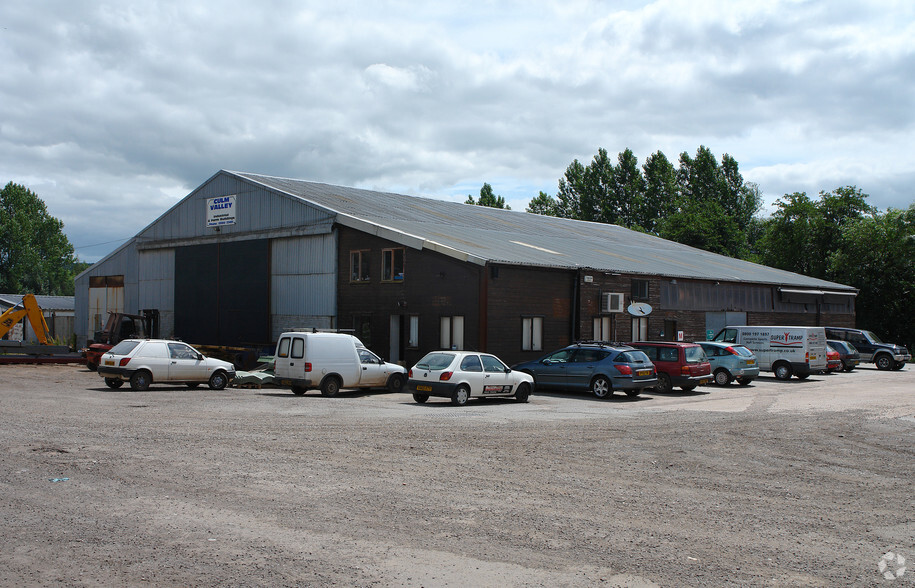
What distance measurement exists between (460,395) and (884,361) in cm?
2688

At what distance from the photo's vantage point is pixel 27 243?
9538 cm

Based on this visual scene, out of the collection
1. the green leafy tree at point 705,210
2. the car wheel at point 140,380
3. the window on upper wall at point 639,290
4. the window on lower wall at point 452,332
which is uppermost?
the green leafy tree at point 705,210

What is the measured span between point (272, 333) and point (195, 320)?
236 inches

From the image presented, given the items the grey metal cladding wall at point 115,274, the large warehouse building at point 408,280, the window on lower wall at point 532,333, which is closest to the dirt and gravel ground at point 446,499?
the window on lower wall at point 532,333

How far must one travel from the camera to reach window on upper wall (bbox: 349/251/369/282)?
31250 millimetres

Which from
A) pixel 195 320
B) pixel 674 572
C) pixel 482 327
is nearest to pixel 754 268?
pixel 482 327

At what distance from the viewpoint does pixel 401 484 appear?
31.6 ft

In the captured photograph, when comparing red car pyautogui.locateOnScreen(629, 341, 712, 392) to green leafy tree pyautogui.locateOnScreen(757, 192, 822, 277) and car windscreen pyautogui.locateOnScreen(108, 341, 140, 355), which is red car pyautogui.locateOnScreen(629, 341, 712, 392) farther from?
green leafy tree pyautogui.locateOnScreen(757, 192, 822, 277)

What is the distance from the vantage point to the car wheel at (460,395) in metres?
20.0

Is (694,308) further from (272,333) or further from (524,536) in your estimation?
(524,536)

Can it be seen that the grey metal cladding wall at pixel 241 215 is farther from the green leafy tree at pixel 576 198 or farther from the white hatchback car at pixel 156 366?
the green leafy tree at pixel 576 198

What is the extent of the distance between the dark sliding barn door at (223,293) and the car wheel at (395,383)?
42.2 feet

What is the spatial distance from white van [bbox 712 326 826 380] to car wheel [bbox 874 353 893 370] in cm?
853

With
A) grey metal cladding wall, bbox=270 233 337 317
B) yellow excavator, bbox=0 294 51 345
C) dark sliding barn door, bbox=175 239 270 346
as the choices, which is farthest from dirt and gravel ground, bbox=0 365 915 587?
yellow excavator, bbox=0 294 51 345
